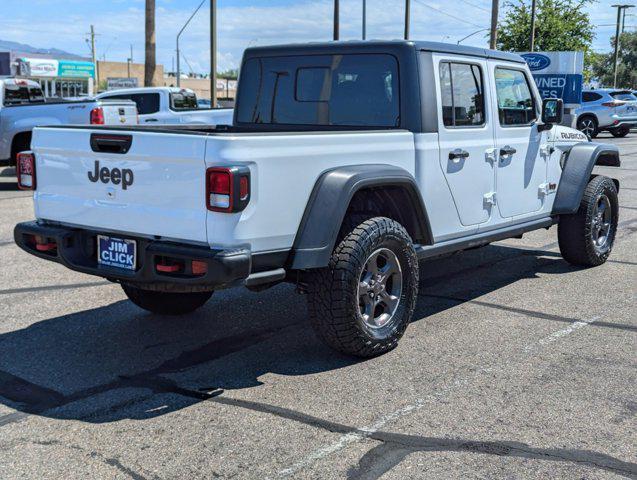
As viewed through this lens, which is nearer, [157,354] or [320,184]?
[320,184]

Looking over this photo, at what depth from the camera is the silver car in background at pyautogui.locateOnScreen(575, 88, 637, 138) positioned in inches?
1195

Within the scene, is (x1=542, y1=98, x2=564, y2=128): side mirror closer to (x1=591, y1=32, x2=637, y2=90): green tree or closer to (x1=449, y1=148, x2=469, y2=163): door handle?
(x1=449, y1=148, x2=469, y2=163): door handle

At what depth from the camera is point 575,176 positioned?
741 cm

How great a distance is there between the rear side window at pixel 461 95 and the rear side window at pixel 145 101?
1282 centimetres

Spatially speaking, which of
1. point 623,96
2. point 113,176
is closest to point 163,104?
point 113,176

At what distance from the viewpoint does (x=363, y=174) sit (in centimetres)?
479

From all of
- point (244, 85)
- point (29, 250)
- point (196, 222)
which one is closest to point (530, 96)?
point (244, 85)

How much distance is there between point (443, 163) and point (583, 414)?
6.82 ft

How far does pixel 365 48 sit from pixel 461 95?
31.4 inches

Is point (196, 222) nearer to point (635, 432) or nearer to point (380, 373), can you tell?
point (380, 373)

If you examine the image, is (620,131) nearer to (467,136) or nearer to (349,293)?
(467,136)

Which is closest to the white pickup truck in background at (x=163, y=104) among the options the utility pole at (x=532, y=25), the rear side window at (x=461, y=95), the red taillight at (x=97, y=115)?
the red taillight at (x=97, y=115)

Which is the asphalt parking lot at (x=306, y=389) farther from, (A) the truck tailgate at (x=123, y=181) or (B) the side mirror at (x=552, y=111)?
(B) the side mirror at (x=552, y=111)

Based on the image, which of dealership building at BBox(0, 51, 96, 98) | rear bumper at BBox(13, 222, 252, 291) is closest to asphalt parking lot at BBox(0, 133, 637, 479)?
rear bumper at BBox(13, 222, 252, 291)
